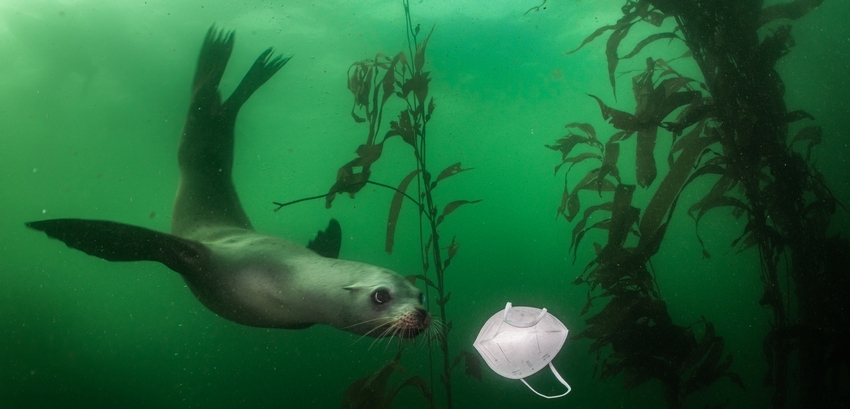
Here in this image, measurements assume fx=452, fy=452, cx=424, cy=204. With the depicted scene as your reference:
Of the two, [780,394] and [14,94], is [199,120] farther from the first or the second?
[14,94]

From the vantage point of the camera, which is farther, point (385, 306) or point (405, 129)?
point (405, 129)

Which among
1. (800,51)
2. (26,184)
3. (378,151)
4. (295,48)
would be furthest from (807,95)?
(26,184)

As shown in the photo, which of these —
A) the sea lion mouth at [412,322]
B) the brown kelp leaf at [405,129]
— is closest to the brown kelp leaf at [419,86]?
the brown kelp leaf at [405,129]

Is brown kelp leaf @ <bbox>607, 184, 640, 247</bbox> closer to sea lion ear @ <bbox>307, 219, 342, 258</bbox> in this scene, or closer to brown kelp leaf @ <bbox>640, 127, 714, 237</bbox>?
brown kelp leaf @ <bbox>640, 127, 714, 237</bbox>

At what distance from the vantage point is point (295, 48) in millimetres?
8711

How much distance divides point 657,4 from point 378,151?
6.86 ft

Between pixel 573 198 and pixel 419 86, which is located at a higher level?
pixel 419 86

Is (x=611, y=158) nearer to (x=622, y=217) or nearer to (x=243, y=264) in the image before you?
(x=622, y=217)

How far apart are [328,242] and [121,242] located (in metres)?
1.32

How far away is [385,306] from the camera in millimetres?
2240

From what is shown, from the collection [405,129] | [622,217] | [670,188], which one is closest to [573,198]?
[622,217]

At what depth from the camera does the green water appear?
6.49 metres

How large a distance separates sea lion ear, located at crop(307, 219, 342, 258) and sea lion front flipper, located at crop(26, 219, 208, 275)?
767 mm

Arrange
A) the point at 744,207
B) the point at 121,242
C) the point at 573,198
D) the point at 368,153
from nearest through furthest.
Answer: the point at 121,242
the point at 744,207
the point at 368,153
the point at 573,198
